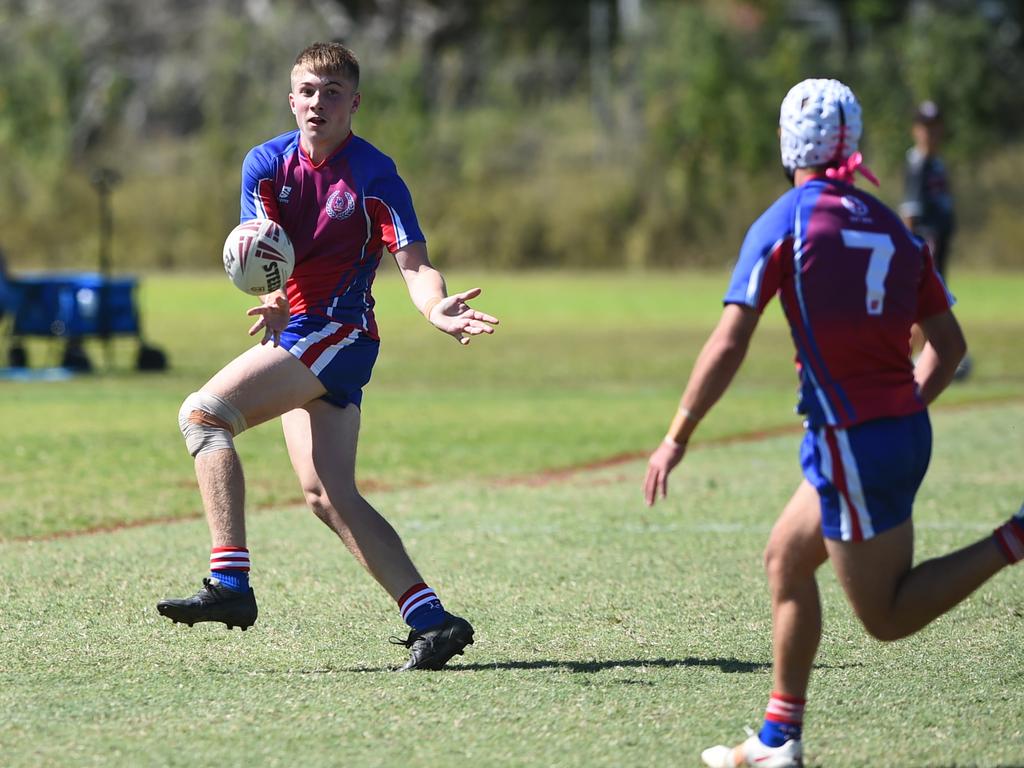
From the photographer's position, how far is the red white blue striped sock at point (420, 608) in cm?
605

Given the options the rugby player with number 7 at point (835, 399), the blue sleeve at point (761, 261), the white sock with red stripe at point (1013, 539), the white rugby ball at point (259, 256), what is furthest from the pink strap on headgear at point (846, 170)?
the white rugby ball at point (259, 256)

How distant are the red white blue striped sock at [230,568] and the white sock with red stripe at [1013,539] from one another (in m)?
2.58

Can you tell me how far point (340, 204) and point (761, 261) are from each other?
2022 mm

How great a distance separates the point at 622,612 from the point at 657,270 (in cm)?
3972

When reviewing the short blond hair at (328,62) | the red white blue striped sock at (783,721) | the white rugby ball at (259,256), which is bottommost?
the red white blue striped sock at (783,721)

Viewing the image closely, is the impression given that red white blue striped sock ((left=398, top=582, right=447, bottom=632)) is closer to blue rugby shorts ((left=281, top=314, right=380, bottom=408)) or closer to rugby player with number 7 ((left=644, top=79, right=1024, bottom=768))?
blue rugby shorts ((left=281, top=314, right=380, bottom=408))

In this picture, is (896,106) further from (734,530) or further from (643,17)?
(734,530)

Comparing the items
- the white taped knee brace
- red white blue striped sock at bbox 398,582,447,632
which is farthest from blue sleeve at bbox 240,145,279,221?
red white blue striped sock at bbox 398,582,447,632

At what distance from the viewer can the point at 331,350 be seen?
19.9 ft

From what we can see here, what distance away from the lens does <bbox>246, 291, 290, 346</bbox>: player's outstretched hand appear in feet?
19.4

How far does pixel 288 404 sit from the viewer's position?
237 inches

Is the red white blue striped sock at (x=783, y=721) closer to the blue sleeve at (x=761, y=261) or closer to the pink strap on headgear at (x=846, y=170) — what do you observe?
the blue sleeve at (x=761, y=261)

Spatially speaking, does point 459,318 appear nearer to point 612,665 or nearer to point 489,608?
point 612,665

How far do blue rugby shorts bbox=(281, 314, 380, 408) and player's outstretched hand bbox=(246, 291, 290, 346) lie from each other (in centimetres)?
9
